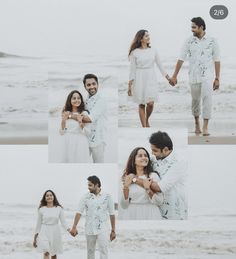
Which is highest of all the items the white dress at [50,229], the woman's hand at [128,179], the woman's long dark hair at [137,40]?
the woman's long dark hair at [137,40]

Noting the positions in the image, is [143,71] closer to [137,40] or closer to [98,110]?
[137,40]

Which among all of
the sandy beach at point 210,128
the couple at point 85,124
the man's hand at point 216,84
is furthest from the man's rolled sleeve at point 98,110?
the man's hand at point 216,84

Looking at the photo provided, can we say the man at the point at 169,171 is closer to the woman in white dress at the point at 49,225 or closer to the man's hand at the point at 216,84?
the man's hand at the point at 216,84

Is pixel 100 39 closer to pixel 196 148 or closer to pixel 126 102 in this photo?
pixel 126 102

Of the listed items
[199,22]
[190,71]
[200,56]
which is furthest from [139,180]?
[199,22]

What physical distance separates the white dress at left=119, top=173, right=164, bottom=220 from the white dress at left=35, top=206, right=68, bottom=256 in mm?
361

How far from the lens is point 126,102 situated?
491 cm

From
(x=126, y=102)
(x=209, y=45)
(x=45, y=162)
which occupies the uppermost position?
(x=209, y=45)

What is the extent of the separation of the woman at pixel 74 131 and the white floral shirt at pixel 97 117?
29 mm

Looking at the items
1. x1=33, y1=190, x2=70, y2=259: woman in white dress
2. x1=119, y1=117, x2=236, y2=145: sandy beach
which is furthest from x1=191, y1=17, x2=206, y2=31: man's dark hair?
x1=33, y1=190, x2=70, y2=259: woman in white dress

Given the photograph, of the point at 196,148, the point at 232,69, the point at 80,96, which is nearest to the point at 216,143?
the point at 196,148

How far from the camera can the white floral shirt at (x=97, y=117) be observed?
4.91 metres

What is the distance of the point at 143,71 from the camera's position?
491cm

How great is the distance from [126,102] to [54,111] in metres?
0.42
